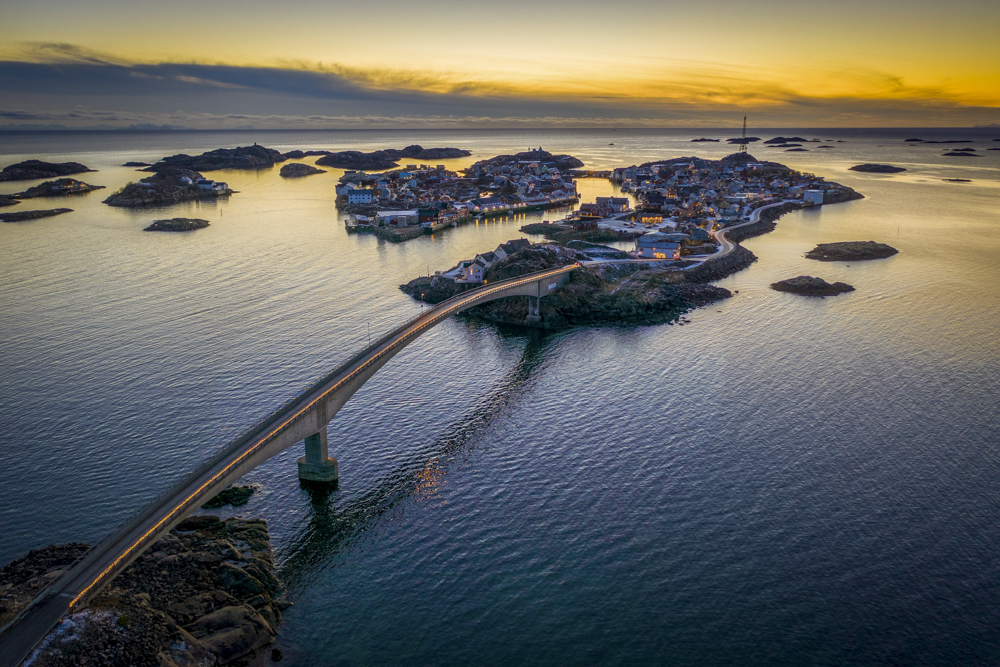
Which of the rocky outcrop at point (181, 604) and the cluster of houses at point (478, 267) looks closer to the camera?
the rocky outcrop at point (181, 604)

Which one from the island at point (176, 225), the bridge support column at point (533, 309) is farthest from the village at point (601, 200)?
the island at point (176, 225)

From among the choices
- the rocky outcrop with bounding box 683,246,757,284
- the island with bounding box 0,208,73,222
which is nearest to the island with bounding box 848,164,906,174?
the rocky outcrop with bounding box 683,246,757,284

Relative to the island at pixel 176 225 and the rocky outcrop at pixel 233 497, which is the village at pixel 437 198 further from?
the rocky outcrop at pixel 233 497

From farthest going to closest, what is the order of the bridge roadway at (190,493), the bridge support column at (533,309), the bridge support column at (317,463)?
the bridge support column at (533,309) < the bridge support column at (317,463) < the bridge roadway at (190,493)

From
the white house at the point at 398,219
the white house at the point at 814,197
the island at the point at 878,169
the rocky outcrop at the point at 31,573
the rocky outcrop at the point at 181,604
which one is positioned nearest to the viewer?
the rocky outcrop at the point at 181,604

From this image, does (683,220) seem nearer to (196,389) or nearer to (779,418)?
(779,418)

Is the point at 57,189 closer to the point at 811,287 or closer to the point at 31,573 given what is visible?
the point at 31,573
